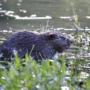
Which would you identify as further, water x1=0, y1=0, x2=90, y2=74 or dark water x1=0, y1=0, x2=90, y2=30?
dark water x1=0, y1=0, x2=90, y2=30

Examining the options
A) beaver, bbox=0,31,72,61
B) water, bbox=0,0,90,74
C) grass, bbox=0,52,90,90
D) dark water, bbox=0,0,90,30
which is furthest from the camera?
dark water, bbox=0,0,90,30

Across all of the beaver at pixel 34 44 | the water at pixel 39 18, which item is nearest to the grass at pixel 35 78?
the beaver at pixel 34 44

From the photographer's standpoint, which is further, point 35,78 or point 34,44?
point 34,44

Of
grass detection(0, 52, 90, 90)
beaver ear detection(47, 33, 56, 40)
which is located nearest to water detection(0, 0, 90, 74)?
beaver ear detection(47, 33, 56, 40)

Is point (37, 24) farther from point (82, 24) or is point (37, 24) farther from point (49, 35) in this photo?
point (49, 35)

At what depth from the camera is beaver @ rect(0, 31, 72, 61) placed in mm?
5785

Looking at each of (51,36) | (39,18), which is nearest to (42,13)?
(39,18)

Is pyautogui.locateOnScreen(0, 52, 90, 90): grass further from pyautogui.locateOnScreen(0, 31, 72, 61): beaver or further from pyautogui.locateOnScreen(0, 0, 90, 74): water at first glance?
pyautogui.locateOnScreen(0, 0, 90, 74): water

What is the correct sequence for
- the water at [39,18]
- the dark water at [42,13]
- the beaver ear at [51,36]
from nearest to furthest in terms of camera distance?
the beaver ear at [51,36], the water at [39,18], the dark water at [42,13]

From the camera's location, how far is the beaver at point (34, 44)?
5.79 metres

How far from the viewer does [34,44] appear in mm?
5926

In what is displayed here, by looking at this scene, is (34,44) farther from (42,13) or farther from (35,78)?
(42,13)

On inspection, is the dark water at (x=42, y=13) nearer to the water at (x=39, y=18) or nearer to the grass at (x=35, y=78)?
the water at (x=39, y=18)

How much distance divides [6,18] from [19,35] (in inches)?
153
